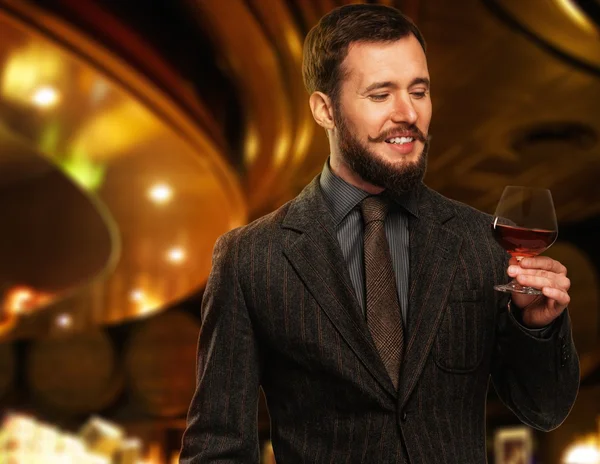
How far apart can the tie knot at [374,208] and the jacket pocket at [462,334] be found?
0.57 ft

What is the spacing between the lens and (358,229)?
1.46 metres

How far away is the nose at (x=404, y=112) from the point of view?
1.33 meters

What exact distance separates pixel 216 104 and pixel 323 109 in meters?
4.57

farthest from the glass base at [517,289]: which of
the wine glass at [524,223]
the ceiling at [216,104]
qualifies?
the ceiling at [216,104]

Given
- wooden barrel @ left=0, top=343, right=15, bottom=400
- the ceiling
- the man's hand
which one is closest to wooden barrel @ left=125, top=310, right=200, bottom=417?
wooden barrel @ left=0, top=343, right=15, bottom=400

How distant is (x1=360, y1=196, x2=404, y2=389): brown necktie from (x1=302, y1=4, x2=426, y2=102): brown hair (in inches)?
8.7

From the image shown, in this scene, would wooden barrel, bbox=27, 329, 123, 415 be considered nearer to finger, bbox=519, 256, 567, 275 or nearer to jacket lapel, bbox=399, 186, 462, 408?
jacket lapel, bbox=399, 186, 462, 408

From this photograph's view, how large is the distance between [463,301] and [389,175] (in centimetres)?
22

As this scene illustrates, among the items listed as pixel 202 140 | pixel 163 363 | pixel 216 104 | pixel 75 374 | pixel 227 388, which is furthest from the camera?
pixel 75 374

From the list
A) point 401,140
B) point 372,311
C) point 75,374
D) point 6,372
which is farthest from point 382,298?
point 6,372

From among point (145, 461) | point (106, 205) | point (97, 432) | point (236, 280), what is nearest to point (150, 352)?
point (145, 461)

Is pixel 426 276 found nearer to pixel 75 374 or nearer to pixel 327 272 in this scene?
pixel 327 272

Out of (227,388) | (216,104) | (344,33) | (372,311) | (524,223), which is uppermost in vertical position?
(216,104)

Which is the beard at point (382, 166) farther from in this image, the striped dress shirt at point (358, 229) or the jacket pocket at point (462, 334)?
the jacket pocket at point (462, 334)
